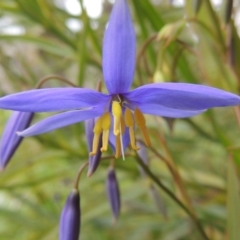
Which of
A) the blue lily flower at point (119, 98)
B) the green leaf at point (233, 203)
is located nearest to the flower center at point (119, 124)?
the blue lily flower at point (119, 98)

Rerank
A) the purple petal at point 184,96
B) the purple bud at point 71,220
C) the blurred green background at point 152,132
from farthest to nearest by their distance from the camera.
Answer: the blurred green background at point 152,132
the purple bud at point 71,220
the purple petal at point 184,96

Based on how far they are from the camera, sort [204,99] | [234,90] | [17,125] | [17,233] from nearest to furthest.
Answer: [204,99] < [17,125] < [234,90] < [17,233]

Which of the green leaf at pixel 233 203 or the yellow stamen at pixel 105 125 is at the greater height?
the yellow stamen at pixel 105 125

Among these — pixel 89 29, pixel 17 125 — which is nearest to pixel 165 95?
pixel 17 125

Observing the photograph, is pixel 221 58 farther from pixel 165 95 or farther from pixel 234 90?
pixel 165 95

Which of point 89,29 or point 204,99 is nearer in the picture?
point 204,99

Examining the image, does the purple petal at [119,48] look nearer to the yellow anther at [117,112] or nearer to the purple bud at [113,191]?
the yellow anther at [117,112]

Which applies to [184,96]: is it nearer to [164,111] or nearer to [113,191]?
[164,111]
